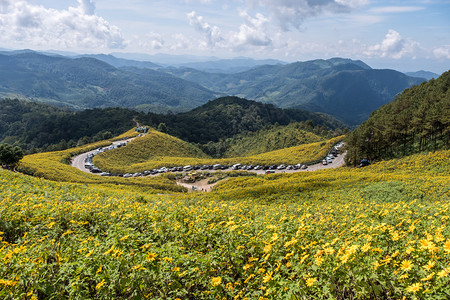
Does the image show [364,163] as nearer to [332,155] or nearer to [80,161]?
[332,155]

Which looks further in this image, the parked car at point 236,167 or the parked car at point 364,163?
the parked car at point 236,167

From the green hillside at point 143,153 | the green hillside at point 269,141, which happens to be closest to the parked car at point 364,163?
the green hillside at point 143,153

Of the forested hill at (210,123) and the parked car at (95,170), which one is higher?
the forested hill at (210,123)

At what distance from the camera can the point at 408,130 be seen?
42125 millimetres

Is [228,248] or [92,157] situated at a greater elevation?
[228,248]

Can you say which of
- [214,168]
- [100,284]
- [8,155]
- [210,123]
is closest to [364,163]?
[214,168]

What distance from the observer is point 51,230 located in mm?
6867

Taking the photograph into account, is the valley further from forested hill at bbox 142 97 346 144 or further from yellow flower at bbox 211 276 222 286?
forested hill at bbox 142 97 346 144

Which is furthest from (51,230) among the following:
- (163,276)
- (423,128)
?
(423,128)

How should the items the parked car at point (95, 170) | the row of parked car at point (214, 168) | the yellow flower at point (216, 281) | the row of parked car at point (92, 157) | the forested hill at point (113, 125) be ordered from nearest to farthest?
the yellow flower at point (216, 281), the parked car at point (95, 170), the row of parked car at point (92, 157), the row of parked car at point (214, 168), the forested hill at point (113, 125)

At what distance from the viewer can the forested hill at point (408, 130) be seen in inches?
1553

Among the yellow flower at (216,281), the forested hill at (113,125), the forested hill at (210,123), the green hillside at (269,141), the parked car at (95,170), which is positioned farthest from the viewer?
the forested hill at (210,123)

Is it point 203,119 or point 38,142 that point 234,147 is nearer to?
point 203,119

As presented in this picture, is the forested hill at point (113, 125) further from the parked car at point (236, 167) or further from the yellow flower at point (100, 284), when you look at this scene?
the yellow flower at point (100, 284)
